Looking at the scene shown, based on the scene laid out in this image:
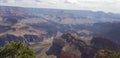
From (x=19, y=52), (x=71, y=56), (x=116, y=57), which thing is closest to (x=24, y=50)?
(x=19, y=52)

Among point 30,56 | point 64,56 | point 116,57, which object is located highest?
point 30,56

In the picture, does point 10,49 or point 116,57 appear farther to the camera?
point 116,57

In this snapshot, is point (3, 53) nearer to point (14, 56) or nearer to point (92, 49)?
point (14, 56)

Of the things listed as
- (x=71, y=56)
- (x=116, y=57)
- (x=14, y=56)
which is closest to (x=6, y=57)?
(x=14, y=56)

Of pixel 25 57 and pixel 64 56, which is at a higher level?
pixel 25 57

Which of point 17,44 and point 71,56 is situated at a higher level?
point 17,44

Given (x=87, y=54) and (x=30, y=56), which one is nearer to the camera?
(x=30, y=56)

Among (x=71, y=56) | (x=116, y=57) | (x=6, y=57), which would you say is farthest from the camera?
(x=71, y=56)

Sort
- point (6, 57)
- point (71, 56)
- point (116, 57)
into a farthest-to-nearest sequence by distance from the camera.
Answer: point (71, 56) → point (116, 57) → point (6, 57)

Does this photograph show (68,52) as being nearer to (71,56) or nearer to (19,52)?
(71,56)
